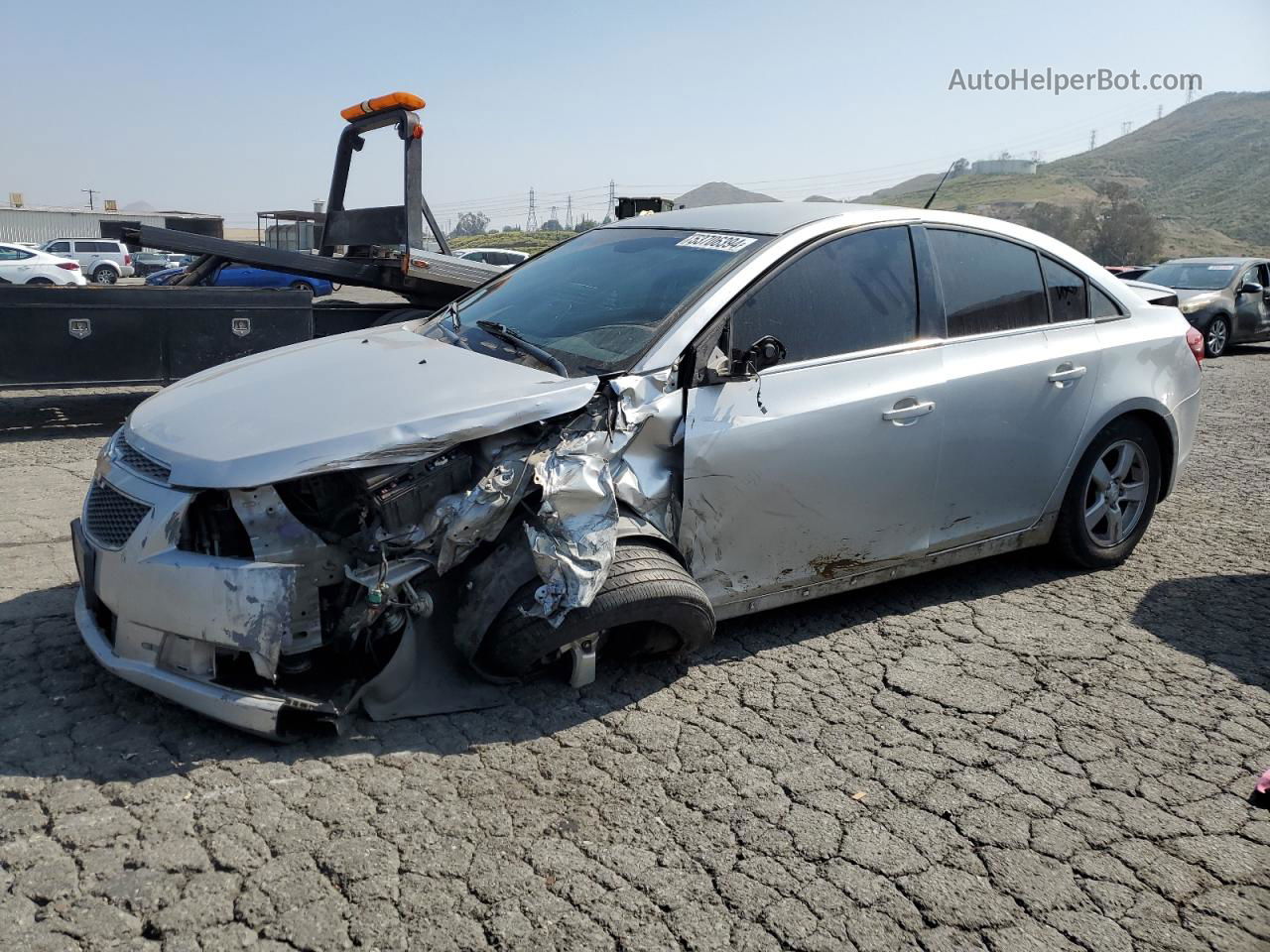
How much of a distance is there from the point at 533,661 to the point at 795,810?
3.12 feet

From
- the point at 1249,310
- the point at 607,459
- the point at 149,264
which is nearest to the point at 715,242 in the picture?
the point at 607,459

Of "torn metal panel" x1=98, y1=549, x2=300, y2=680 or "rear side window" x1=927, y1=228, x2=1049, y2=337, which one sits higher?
"rear side window" x1=927, y1=228, x2=1049, y2=337

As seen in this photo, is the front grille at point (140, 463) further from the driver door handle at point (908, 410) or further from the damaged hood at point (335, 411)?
the driver door handle at point (908, 410)

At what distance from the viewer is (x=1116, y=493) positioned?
197 inches

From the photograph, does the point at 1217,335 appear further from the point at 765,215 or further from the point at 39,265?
the point at 39,265

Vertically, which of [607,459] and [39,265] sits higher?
[39,265]

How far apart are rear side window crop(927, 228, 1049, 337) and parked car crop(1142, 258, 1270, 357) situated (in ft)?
44.4

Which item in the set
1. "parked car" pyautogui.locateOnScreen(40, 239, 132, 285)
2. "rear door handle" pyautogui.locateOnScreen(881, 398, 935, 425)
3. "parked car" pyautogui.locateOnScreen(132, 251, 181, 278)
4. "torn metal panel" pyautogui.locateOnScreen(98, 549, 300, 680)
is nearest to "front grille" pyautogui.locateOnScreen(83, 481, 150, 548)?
"torn metal panel" pyautogui.locateOnScreen(98, 549, 300, 680)

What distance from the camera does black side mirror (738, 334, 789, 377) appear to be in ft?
11.9

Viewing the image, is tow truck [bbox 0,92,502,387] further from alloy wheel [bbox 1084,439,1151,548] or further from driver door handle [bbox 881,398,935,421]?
alloy wheel [bbox 1084,439,1151,548]

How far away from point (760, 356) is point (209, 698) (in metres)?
2.14

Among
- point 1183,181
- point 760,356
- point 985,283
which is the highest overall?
point 1183,181

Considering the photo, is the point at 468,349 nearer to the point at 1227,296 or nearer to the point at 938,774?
the point at 938,774

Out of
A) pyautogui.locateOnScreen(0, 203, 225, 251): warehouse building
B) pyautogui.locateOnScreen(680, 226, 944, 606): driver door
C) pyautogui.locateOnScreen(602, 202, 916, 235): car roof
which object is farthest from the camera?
pyautogui.locateOnScreen(0, 203, 225, 251): warehouse building
